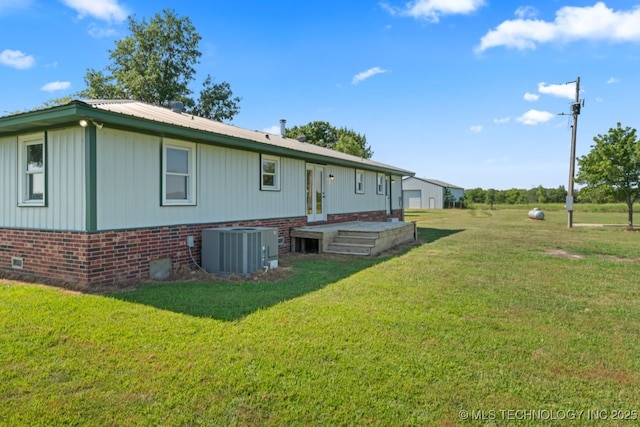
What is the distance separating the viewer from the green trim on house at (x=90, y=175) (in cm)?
594

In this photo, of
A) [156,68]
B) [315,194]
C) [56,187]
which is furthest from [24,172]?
[156,68]

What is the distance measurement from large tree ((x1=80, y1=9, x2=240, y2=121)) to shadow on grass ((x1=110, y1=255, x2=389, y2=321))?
24.7m

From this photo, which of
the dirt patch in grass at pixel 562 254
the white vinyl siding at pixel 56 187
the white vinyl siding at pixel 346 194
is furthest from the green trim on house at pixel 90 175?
the dirt patch in grass at pixel 562 254

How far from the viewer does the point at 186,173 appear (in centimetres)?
773

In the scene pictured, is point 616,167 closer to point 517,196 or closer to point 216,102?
point 216,102

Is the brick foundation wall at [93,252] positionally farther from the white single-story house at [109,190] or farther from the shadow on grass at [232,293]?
the shadow on grass at [232,293]

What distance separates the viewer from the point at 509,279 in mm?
6859

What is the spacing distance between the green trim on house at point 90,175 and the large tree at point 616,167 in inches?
838

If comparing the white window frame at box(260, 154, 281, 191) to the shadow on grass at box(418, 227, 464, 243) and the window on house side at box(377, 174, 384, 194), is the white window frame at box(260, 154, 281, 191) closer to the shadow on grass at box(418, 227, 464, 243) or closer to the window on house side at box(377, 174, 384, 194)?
the shadow on grass at box(418, 227, 464, 243)

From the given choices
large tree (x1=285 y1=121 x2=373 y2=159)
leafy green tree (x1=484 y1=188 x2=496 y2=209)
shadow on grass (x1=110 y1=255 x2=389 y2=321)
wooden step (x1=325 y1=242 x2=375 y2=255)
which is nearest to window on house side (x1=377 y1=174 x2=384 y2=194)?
wooden step (x1=325 y1=242 x2=375 y2=255)

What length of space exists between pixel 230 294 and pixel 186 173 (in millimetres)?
3196

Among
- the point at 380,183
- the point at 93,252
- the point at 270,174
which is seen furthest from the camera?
the point at 380,183

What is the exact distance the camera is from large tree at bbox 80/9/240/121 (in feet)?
89.1

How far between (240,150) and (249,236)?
2750 millimetres
